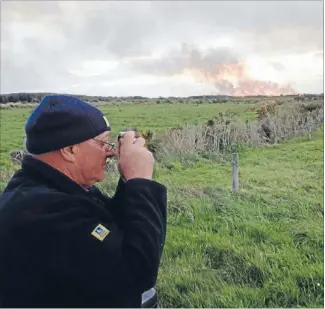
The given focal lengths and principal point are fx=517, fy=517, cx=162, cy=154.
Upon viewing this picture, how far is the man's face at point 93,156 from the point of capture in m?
1.59

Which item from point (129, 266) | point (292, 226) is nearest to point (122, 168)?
point (129, 266)

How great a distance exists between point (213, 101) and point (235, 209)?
50501mm

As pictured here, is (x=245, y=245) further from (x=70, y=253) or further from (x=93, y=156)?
(x=70, y=253)

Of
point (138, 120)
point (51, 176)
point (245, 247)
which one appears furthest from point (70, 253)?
point (138, 120)

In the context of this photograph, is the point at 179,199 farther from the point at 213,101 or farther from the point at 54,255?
A: the point at 213,101

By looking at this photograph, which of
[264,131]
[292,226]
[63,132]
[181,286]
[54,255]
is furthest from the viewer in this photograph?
[264,131]

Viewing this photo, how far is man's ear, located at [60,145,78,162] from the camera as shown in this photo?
1.56 meters

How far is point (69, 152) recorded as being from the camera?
1569 mm

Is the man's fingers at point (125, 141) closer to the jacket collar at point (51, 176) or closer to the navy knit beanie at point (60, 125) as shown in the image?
the navy knit beanie at point (60, 125)

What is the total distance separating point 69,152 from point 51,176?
3.6 inches

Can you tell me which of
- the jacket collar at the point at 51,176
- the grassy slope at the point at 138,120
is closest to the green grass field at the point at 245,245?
the jacket collar at the point at 51,176

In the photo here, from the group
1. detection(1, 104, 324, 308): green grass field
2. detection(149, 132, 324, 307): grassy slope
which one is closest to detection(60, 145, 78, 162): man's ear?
detection(1, 104, 324, 308): green grass field

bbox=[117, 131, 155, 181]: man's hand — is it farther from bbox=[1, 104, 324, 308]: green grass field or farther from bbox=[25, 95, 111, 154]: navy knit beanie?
bbox=[1, 104, 324, 308]: green grass field

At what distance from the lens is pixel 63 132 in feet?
5.03
